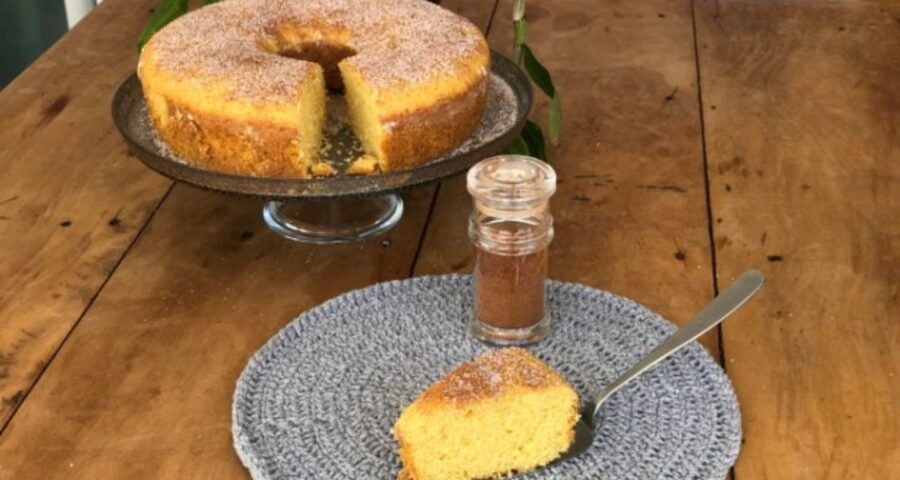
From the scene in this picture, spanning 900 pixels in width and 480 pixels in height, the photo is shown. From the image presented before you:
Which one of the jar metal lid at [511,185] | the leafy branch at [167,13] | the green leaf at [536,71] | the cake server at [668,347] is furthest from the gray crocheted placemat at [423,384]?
the leafy branch at [167,13]

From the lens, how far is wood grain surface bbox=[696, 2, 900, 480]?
98 cm

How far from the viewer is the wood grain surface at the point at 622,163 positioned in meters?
1.22

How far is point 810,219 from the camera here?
51.8 inches

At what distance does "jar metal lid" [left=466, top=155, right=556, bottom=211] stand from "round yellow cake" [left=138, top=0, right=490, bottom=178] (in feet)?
0.59

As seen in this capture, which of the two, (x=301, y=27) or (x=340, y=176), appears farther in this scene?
(x=301, y=27)

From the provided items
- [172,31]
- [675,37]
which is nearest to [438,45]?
[172,31]

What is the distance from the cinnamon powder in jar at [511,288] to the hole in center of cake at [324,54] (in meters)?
0.38

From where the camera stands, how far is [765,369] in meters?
1.05

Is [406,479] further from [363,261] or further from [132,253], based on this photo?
[132,253]

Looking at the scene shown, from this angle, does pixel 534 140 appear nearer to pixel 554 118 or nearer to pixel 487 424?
pixel 554 118

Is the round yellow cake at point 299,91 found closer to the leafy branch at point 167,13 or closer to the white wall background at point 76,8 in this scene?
the leafy branch at point 167,13

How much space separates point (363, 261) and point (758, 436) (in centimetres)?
46

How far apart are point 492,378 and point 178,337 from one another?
35cm

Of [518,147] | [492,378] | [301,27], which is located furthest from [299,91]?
[492,378]
